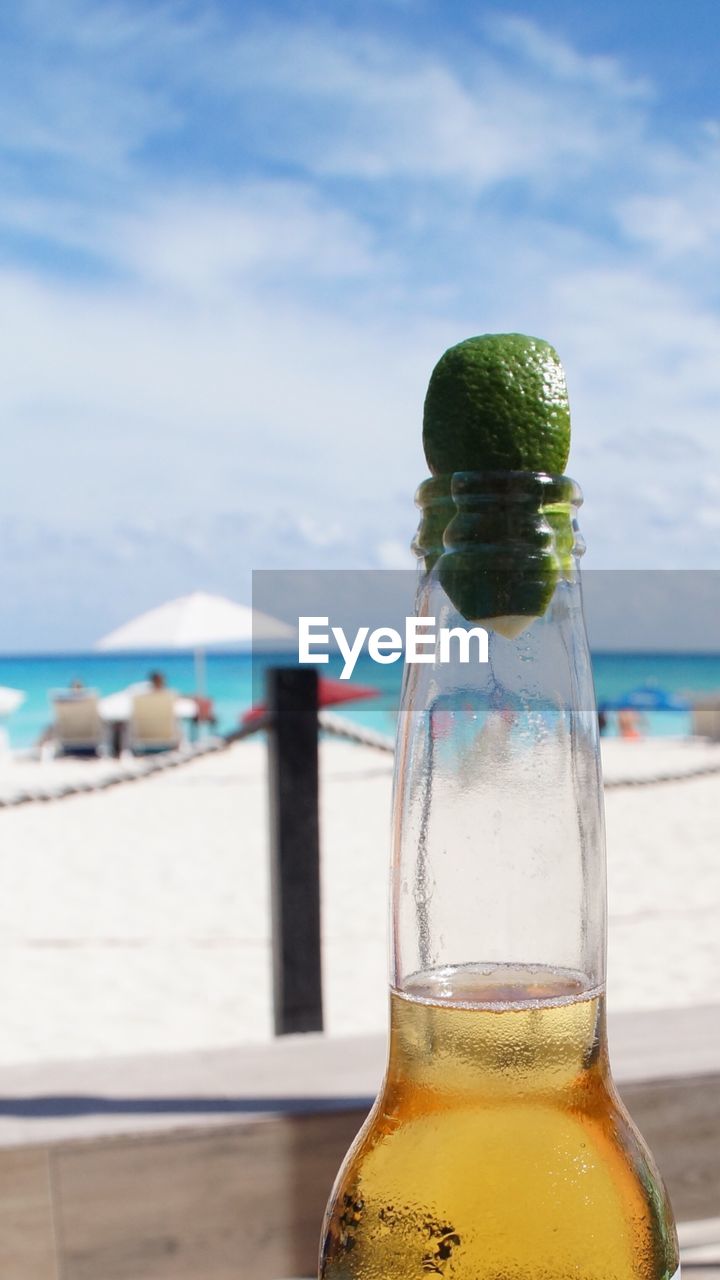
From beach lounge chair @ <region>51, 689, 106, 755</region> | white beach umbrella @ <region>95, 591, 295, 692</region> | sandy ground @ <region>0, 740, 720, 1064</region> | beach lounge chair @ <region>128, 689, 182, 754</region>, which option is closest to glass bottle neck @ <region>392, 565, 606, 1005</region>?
sandy ground @ <region>0, 740, 720, 1064</region>

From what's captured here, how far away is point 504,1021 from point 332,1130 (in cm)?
135

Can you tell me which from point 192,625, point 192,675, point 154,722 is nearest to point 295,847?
point 192,625

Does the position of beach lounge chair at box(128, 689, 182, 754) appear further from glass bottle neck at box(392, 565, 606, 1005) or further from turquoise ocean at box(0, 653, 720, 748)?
glass bottle neck at box(392, 565, 606, 1005)

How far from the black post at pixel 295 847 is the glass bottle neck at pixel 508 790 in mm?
2039

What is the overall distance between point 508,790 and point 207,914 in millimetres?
7533

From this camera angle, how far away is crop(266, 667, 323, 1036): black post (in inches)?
100

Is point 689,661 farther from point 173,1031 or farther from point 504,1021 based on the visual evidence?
point 504,1021

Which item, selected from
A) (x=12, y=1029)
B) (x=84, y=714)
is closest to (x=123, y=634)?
(x=84, y=714)

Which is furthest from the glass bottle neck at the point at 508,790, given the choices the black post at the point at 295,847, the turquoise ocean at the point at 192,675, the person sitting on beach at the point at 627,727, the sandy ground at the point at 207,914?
the turquoise ocean at the point at 192,675

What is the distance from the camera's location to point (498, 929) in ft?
1.59

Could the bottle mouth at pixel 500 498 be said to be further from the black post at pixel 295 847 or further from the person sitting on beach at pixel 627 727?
the person sitting on beach at pixel 627 727

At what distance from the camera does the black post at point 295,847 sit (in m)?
2.55

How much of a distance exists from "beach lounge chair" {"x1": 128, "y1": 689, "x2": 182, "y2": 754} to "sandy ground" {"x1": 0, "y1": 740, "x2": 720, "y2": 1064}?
455 centimetres

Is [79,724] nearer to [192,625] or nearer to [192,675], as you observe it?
[192,625]
